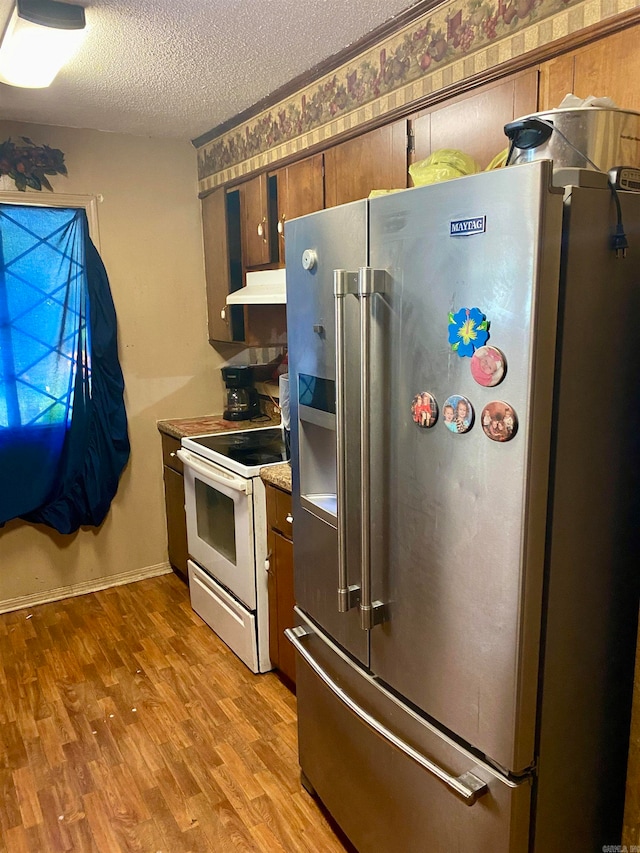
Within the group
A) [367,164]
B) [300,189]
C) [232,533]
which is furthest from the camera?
[232,533]

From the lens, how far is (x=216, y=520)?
290cm

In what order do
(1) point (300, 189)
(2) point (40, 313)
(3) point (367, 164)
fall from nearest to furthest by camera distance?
1. (3) point (367, 164)
2. (1) point (300, 189)
3. (2) point (40, 313)

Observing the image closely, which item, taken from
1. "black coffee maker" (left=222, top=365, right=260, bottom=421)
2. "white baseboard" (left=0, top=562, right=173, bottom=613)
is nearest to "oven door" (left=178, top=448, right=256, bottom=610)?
"black coffee maker" (left=222, top=365, right=260, bottom=421)

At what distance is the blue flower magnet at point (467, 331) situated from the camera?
116cm

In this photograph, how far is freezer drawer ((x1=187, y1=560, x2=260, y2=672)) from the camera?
2.68m

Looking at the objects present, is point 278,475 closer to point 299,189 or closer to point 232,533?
point 232,533

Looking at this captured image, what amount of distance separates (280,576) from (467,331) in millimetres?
1571

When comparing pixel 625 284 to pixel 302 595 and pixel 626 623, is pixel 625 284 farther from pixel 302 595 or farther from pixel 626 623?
pixel 302 595

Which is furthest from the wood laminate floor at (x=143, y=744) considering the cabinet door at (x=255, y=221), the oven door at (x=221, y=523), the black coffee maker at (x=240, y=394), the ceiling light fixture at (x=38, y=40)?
the ceiling light fixture at (x=38, y=40)

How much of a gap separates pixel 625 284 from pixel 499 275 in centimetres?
28

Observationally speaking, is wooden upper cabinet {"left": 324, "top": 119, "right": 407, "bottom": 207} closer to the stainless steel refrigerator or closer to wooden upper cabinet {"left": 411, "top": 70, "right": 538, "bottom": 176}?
wooden upper cabinet {"left": 411, "top": 70, "right": 538, "bottom": 176}

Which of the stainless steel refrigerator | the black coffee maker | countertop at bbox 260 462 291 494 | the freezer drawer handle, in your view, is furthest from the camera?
the black coffee maker

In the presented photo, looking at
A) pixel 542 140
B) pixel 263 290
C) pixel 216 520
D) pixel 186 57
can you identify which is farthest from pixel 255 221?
pixel 542 140

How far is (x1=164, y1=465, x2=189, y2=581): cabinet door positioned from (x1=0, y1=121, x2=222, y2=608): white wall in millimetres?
95
